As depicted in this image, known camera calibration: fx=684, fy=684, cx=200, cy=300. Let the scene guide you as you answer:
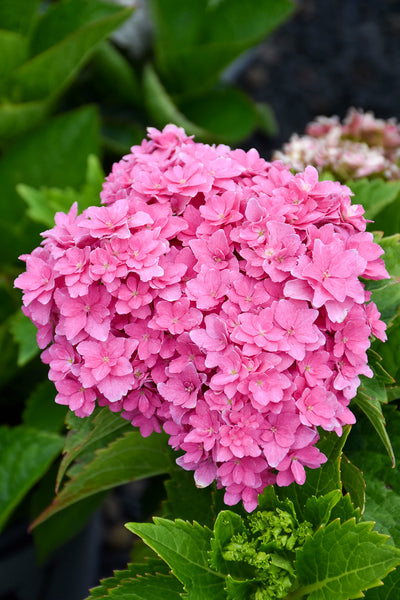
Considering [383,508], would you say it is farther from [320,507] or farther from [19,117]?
[19,117]

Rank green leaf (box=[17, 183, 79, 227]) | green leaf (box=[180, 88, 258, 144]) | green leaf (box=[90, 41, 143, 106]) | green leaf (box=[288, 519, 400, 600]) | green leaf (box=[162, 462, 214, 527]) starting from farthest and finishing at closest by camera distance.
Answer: green leaf (box=[180, 88, 258, 144]) → green leaf (box=[90, 41, 143, 106]) → green leaf (box=[17, 183, 79, 227]) → green leaf (box=[162, 462, 214, 527]) → green leaf (box=[288, 519, 400, 600])

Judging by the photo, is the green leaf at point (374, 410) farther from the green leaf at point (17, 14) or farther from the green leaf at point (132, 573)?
the green leaf at point (17, 14)

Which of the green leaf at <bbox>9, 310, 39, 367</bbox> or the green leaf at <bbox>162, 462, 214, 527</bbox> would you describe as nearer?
the green leaf at <bbox>162, 462, 214, 527</bbox>

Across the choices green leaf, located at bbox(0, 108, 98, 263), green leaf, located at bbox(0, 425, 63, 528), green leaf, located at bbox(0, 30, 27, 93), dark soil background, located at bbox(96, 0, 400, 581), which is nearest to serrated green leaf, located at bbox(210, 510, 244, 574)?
green leaf, located at bbox(0, 425, 63, 528)

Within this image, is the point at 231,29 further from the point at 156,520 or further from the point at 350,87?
the point at 156,520

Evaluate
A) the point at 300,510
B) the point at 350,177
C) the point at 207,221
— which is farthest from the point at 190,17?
the point at 300,510

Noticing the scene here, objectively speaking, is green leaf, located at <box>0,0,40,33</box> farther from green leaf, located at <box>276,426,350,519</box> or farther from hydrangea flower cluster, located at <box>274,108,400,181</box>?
green leaf, located at <box>276,426,350,519</box>

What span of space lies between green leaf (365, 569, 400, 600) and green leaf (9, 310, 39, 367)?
2.27 feet

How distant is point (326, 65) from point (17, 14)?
2.01 m

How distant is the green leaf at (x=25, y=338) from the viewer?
48.6 inches

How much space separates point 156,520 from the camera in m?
0.78

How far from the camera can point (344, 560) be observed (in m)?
0.75

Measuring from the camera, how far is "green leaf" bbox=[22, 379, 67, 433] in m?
1.39

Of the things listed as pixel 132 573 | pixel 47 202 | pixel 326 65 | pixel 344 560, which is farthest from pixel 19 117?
pixel 326 65
